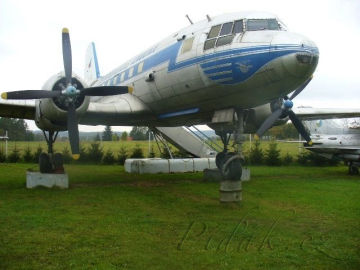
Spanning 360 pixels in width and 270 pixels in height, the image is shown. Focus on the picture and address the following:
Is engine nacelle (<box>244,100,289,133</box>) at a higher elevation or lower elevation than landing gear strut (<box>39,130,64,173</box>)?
higher

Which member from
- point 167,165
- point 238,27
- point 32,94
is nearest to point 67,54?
point 32,94

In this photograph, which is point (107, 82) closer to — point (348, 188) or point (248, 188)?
point (248, 188)

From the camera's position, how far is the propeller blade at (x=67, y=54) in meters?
11.6

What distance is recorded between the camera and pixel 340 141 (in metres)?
20.3

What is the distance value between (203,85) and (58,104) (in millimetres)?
4167

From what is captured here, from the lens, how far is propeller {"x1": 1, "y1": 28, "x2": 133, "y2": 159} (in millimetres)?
10984

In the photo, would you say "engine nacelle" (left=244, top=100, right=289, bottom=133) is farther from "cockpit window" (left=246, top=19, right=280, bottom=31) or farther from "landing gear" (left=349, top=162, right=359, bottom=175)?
"landing gear" (left=349, top=162, right=359, bottom=175)

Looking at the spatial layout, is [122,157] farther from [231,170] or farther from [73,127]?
[231,170]

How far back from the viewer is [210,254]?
5848mm

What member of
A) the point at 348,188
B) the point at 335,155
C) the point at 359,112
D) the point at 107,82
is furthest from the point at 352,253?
the point at 335,155

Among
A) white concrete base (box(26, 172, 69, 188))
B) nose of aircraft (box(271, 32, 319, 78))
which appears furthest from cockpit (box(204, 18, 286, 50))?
white concrete base (box(26, 172, 69, 188))

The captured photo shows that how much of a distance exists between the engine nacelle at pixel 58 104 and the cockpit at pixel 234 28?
3882 mm

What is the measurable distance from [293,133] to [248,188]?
40086mm

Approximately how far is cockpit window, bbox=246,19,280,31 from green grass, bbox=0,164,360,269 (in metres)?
4.46
